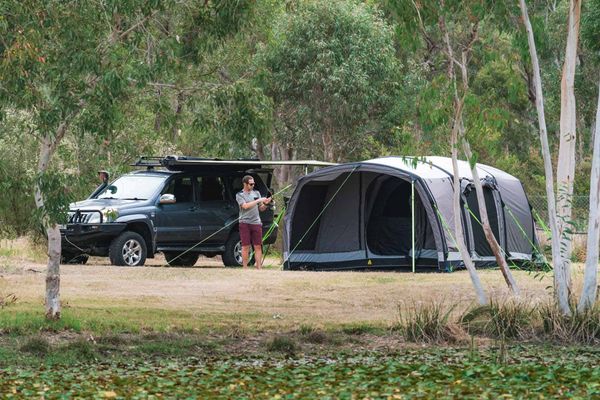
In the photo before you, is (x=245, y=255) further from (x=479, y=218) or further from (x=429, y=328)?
(x=429, y=328)

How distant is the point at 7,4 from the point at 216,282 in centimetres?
762

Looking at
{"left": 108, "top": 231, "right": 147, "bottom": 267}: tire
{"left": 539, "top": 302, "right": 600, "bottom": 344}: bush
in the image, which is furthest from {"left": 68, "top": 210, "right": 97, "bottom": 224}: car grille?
{"left": 539, "top": 302, "right": 600, "bottom": 344}: bush

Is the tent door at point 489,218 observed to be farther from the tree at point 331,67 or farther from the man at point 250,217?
the tree at point 331,67

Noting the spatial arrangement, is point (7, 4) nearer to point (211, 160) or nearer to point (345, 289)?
point (345, 289)

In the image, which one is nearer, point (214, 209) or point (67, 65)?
point (67, 65)

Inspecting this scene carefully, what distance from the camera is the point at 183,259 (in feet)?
82.3

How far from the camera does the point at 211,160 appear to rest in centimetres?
2344

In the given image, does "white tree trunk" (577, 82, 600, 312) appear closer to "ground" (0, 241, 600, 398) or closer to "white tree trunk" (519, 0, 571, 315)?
"white tree trunk" (519, 0, 571, 315)

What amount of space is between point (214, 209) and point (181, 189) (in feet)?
2.49

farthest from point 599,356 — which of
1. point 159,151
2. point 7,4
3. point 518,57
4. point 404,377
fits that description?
point 159,151

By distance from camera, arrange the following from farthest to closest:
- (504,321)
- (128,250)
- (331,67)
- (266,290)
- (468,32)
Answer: (331,67) < (128,250) < (266,290) < (468,32) < (504,321)

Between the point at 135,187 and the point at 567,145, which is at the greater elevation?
the point at 567,145

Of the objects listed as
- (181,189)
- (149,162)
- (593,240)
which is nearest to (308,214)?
(181,189)

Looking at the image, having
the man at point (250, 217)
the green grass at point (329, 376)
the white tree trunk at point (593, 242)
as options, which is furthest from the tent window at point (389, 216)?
the green grass at point (329, 376)
